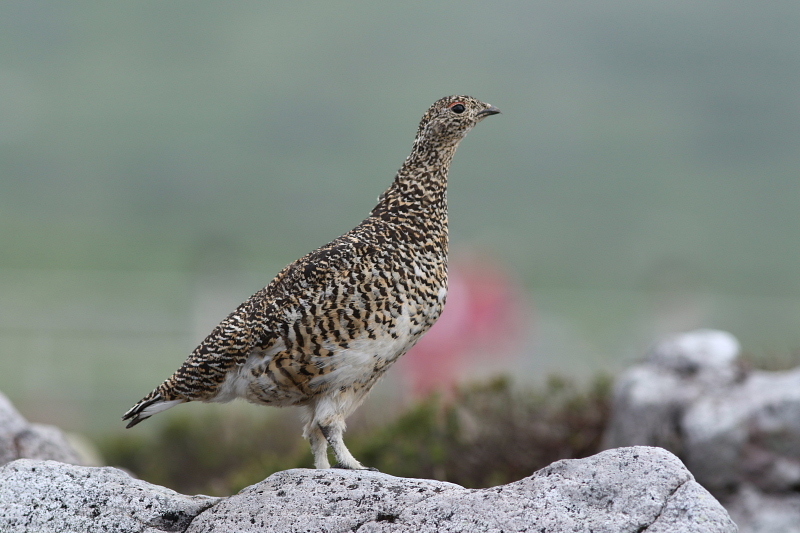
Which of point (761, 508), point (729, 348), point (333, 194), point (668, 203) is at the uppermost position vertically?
point (668, 203)

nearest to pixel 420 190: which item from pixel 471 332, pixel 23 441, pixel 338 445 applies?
pixel 338 445

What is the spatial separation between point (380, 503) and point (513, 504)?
1.90 ft

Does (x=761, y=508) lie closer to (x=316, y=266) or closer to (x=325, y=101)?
(x=316, y=266)

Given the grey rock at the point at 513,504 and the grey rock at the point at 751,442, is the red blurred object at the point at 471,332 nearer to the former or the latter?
the grey rock at the point at 751,442

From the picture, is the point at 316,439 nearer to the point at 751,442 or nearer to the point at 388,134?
the point at 751,442

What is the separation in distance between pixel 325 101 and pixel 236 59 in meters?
27.9

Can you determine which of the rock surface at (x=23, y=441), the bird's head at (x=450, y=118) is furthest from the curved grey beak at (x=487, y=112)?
the rock surface at (x=23, y=441)

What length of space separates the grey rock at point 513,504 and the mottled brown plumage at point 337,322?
0.78m

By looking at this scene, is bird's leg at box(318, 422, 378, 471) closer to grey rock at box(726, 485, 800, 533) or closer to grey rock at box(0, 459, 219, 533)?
grey rock at box(0, 459, 219, 533)

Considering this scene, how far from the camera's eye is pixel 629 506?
14.2ft

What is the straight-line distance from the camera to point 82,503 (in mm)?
4785

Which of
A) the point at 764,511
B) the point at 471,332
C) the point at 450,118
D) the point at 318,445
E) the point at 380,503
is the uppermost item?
the point at 471,332

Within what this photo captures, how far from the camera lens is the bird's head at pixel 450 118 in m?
5.96

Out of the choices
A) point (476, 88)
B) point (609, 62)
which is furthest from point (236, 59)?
point (609, 62)
